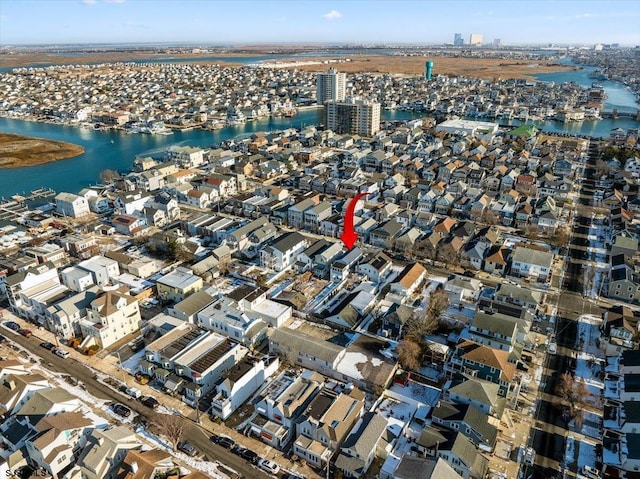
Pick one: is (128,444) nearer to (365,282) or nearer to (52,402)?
(52,402)

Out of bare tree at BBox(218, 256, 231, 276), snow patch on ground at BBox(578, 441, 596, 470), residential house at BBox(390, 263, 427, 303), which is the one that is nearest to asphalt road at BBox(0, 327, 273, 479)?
bare tree at BBox(218, 256, 231, 276)

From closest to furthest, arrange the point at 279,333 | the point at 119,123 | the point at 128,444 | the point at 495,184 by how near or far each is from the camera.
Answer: the point at 128,444, the point at 279,333, the point at 495,184, the point at 119,123

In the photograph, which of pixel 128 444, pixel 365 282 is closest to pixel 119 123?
pixel 365 282

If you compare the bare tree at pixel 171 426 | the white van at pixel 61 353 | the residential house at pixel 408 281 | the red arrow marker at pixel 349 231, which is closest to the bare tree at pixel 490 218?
the residential house at pixel 408 281

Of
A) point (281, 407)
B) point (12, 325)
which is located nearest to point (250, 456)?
point (281, 407)

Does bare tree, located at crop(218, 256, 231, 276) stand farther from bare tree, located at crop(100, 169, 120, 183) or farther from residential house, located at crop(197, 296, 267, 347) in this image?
bare tree, located at crop(100, 169, 120, 183)

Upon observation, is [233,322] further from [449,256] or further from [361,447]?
[449,256]
